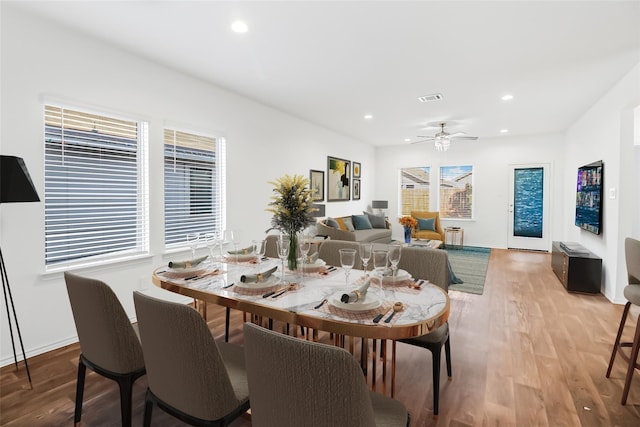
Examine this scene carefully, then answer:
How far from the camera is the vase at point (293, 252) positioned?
211 cm

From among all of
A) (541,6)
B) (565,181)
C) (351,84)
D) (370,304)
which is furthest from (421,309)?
(565,181)

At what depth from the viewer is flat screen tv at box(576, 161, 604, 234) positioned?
4383 millimetres

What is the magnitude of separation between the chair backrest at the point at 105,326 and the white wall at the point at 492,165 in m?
8.04

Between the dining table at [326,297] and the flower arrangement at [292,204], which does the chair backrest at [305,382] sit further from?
the flower arrangement at [292,204]

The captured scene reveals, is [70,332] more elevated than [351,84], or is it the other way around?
[351,84]

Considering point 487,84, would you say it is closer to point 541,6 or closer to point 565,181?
point 541,6

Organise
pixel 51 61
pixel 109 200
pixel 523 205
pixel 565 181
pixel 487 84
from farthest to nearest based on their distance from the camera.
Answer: pixel 523 205
pixel 565 181
pixel 487 84
pixel 109 200
pixel 51 61

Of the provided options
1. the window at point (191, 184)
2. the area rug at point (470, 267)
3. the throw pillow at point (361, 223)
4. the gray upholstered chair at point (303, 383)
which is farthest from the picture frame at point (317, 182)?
the gray upholstered chair at point (303, 383)

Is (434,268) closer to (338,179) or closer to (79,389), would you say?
(79,389)

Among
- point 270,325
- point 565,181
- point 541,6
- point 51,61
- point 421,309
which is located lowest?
point 270,325

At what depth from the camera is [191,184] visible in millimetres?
3891

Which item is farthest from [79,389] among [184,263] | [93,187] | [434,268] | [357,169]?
[357,169]

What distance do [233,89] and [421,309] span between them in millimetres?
3766

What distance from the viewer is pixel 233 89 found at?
167 inches
